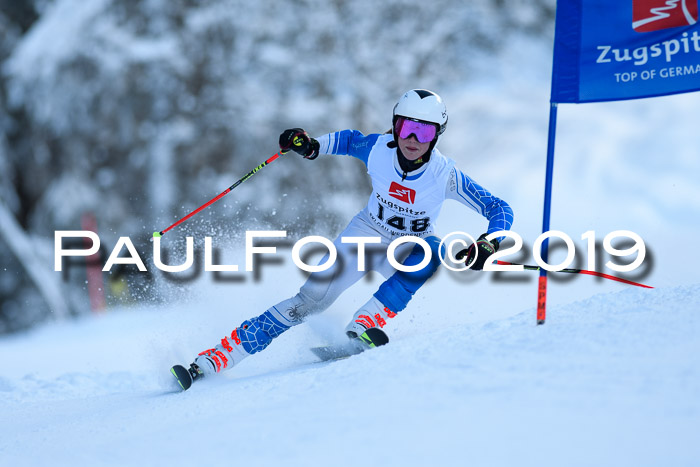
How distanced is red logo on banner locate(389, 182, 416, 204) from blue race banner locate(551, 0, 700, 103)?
97cm

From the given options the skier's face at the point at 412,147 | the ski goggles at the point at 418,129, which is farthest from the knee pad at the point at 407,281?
the ski goggles at the point at 418,129

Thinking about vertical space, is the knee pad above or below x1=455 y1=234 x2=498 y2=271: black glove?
below

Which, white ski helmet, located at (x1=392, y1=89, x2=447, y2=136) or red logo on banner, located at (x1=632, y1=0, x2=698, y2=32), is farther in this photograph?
white ski helmet, located at (x1=392, y1=89, x2=447, y2=136)

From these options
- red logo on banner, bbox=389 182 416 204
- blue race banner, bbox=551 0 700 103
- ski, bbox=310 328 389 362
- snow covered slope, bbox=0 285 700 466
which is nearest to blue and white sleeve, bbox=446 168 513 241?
red logo on banner, bbox=389 182 416 204

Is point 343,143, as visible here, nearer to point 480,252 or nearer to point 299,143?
point 299,143

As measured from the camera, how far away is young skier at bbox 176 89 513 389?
4262 millimetres

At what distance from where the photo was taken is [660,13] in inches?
149

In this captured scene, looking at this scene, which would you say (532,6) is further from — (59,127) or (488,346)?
(488,346)

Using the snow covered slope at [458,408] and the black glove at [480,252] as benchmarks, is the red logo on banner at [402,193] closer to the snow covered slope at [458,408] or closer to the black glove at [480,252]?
the black glove at [480,252]

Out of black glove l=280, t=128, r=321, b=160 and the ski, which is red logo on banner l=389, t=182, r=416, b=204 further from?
the ski

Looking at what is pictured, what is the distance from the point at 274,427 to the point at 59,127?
10.3 meters

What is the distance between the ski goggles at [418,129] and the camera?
4215 millimetres

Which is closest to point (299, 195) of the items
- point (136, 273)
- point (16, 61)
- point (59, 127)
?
point (136, 273)

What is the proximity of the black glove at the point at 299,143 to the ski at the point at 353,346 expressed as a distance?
3.65 ft
